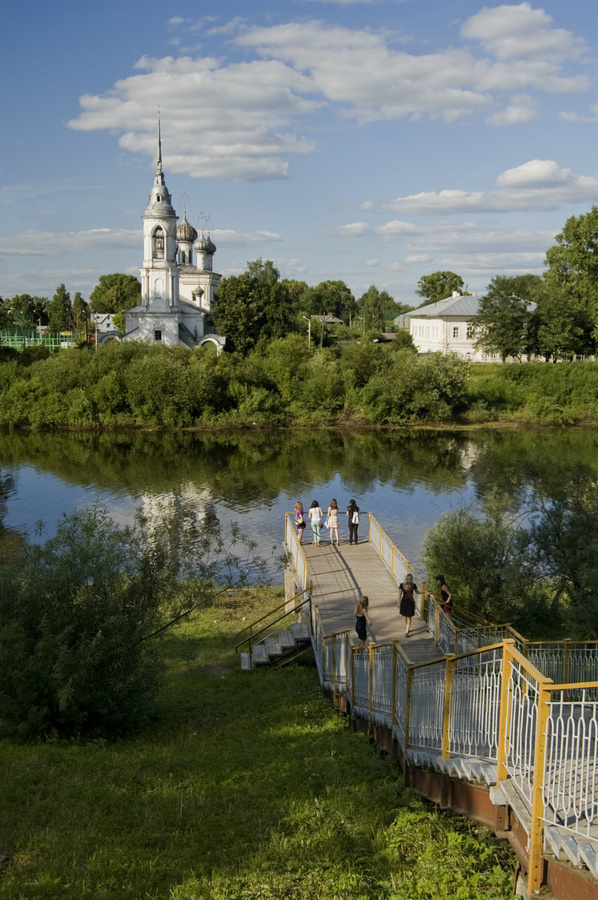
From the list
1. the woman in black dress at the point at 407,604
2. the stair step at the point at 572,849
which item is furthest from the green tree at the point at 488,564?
the stair step at the point at 572,849

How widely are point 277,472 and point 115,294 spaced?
104122mm

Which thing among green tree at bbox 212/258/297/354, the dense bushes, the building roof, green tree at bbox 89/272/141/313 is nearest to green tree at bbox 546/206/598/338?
the building roof

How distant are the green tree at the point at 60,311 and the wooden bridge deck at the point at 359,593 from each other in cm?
10522

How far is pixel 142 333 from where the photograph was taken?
8219 centimetres

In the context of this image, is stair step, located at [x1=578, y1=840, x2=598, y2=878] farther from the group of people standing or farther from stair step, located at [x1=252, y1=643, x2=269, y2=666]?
the group of people standing

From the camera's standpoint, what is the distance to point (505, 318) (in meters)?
74.6

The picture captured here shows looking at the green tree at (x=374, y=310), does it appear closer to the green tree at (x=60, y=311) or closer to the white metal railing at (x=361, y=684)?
the green tree at (x=60, y=311)

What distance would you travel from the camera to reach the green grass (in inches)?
279

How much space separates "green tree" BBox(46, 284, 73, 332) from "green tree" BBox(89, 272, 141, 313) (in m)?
15.7

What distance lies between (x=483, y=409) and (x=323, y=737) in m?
58.9

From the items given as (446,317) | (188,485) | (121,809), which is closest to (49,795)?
(121,809)

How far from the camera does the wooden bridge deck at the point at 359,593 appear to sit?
1472cm

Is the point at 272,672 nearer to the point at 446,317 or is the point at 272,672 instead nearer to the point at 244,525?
the point at 244,525

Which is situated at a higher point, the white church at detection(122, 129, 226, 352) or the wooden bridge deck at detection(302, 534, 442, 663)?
the white church at detection(122, 129, 226, 352)
